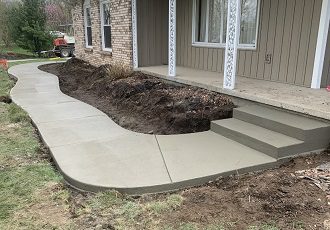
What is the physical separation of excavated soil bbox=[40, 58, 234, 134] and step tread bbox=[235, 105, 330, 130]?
46 cm

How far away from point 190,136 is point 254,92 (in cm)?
153

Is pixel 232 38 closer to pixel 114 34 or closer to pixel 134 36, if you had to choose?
pixel 134 36

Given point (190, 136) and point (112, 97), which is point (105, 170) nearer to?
point (190, 136)

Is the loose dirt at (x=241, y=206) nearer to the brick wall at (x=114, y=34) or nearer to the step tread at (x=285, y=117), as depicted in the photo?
the step tread at (x=285, y=117)

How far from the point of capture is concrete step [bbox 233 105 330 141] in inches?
158

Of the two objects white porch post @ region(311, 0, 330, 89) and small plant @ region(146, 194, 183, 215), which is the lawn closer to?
small plant @ region(146, 194, 183, 215)

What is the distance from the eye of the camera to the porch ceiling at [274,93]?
4459 mm

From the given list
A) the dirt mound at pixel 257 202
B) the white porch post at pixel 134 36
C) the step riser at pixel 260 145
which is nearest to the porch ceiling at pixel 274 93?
the step riser at pixel 260 145

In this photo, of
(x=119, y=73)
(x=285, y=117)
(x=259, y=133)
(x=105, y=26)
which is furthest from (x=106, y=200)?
(x=105, y=26)

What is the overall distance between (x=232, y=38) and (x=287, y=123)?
2006mm

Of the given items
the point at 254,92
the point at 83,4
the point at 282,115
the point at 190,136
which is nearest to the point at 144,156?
the point at 190,136

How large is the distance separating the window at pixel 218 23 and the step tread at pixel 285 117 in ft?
7.74

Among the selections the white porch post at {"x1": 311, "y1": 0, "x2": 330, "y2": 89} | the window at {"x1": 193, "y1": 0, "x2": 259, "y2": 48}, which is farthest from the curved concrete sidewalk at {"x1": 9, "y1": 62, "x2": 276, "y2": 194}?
the window at {"x1": 193, "y1": 0, "x2": 259, "y2": 48}

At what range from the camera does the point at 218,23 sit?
26.1 feet
